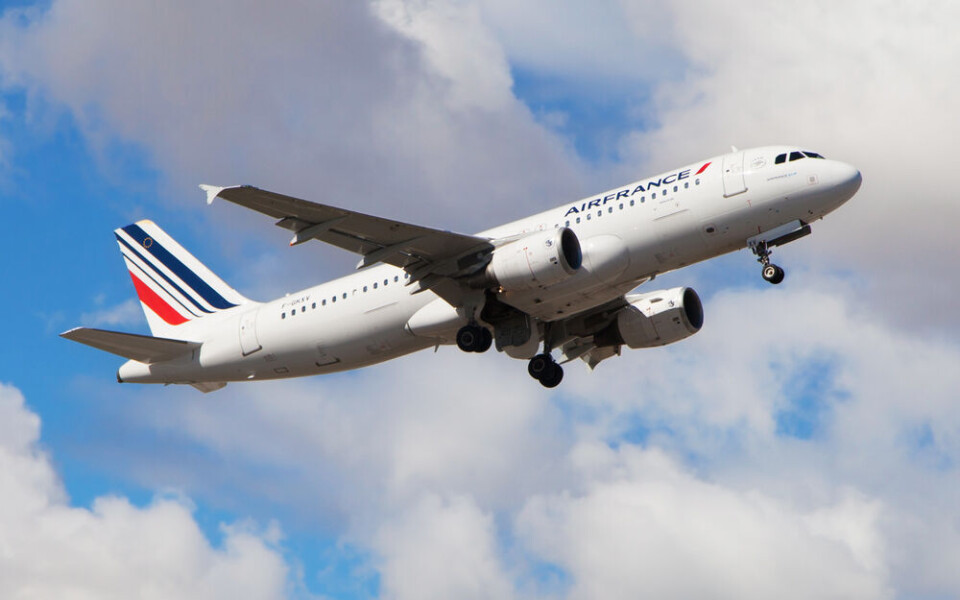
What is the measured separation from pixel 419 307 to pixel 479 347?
2.61 meters

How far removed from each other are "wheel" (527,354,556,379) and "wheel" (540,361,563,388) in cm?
12

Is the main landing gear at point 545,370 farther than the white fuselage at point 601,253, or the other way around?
the main landing gear at point 545,370

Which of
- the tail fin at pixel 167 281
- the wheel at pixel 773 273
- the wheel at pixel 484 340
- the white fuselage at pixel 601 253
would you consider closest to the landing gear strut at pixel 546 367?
the white fuselage at pixel 601 253

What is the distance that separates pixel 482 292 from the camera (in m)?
42.1

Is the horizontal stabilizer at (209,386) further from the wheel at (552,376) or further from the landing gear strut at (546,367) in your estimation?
the wheel at (552,376)

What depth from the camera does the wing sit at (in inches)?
1527

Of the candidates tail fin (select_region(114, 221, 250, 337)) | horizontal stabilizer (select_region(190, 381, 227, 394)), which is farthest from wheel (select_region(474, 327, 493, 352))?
horizontal stabilizer (select_region(190, 381, 227, 394))

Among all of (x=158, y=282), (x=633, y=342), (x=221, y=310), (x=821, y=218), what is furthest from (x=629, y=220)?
(x=158, y=282)

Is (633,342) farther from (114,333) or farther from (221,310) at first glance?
(114,333)

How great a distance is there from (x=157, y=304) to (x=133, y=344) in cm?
561

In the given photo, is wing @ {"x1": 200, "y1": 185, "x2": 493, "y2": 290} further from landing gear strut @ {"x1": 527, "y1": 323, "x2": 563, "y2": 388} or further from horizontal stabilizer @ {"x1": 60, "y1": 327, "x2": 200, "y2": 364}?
horizontal stabilizer @ {"x1": 60, "y1": 327, "x2": 200, "y2": 364}

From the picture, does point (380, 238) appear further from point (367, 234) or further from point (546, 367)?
point (546, 367)

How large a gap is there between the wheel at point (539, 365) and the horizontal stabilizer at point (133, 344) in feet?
40.6

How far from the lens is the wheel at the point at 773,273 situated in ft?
131
